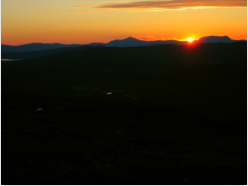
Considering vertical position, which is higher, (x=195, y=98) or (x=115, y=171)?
(x=115, y=171)

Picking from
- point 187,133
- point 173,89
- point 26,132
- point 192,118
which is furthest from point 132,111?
point 173,89

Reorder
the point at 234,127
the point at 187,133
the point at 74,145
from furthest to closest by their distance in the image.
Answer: the point at 234,127 → the point at 187,133 → the point at 74,145

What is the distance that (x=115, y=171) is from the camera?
1877cm

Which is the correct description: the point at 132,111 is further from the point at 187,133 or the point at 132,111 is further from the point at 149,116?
the point at 187,133

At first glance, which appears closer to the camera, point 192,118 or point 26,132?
point 26,132

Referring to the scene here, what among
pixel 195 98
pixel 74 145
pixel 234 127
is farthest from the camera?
pixel 195 98

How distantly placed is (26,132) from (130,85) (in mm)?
102983

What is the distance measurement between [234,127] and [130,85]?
8428 centimetres

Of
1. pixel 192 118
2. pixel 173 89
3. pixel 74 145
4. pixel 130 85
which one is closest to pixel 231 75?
pixel 173 89

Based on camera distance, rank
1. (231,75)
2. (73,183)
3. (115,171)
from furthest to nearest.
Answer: (231,75) < (115,171) < (73,183)

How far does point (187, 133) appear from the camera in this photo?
141 feet

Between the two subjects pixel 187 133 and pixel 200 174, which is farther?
pixel 187 133

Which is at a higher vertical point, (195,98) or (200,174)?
(200,174)

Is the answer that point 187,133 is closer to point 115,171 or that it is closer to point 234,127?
point 234,127
